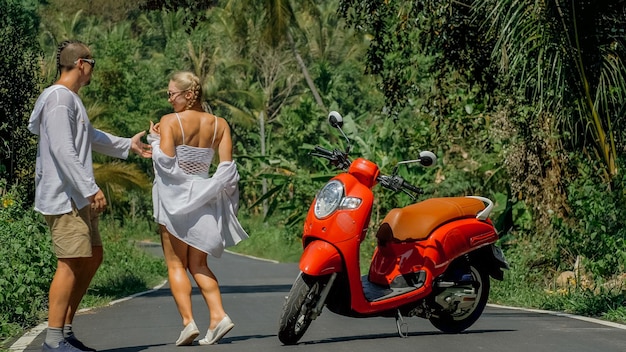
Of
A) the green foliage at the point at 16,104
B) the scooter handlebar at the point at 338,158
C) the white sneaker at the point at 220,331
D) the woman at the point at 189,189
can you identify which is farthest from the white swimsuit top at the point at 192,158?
the green foliage at the point at 16,104

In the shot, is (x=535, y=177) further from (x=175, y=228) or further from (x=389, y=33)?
(x=175, y=228)

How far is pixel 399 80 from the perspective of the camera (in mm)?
16969

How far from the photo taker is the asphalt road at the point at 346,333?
821cm

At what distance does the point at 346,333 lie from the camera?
362 inches

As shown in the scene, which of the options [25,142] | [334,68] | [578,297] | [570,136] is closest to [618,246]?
[578,297]

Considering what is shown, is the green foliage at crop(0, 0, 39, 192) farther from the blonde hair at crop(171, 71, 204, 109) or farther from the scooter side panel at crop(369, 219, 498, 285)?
the scooter side panel at crop(369, 219, 498, 285)

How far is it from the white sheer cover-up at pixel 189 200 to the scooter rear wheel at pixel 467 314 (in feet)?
5.85

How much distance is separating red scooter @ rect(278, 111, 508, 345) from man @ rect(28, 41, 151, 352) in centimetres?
137

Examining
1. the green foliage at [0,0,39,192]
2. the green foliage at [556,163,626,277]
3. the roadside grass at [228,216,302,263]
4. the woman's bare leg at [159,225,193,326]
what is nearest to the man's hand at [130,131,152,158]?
the woman's bare leg at [159,225,193,326]

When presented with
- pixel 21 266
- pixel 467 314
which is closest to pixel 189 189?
pixel 467 314

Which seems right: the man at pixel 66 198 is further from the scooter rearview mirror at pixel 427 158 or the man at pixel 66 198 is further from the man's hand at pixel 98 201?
the scooter rearview mirror at pixel 427 158

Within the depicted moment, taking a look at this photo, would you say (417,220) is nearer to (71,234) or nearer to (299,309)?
(299,309)

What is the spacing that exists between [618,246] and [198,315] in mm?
4322

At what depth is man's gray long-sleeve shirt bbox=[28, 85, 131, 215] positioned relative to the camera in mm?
7676
